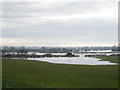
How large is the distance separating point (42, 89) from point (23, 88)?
5.43 feet

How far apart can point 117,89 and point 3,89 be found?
33.1ft

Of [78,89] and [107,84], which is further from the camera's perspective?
[107,84]

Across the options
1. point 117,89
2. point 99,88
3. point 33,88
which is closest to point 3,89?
point 33,88

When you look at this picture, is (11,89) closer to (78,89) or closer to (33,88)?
(33,88)

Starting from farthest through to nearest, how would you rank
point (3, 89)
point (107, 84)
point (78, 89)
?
point (107, 84)
point (78, 89)
point (3, 89)

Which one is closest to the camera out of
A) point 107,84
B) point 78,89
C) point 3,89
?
point 3,89

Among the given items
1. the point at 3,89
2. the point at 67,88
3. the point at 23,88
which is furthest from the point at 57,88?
the point at 3,89

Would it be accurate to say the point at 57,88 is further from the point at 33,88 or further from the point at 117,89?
the point at 117,89

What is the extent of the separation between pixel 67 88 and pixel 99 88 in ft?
9.81

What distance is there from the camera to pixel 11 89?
752 inches

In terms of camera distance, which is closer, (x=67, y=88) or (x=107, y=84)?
(x=67, y=88)

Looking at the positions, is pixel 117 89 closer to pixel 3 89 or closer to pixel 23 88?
pixel 23 88

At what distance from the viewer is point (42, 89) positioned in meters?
19.5

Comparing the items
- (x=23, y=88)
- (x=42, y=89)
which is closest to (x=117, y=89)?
(x=42, y=89)
